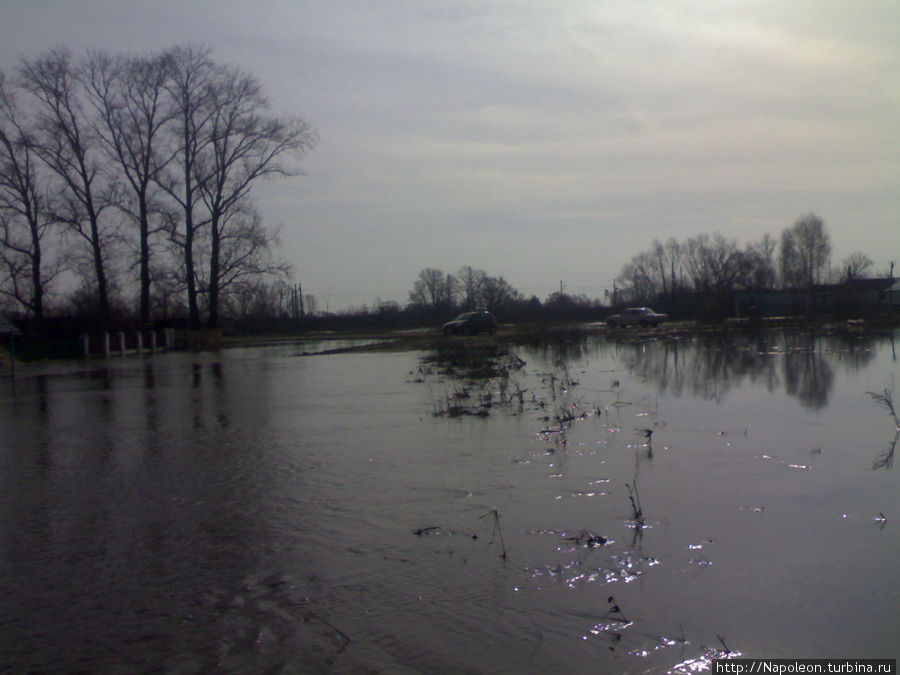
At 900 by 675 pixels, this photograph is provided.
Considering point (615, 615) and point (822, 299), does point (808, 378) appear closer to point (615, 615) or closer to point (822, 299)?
point (615, 615)

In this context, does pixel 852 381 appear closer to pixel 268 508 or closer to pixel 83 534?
pixel 268 508

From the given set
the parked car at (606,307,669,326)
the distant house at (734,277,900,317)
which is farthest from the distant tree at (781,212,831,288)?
the parked car at (606,307,669,326)

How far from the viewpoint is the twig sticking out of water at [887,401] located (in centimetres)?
1056

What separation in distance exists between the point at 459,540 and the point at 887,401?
281 inches

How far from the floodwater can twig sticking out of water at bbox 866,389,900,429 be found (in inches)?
7.7

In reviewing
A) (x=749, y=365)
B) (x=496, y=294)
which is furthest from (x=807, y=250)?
(x=749, y=365)

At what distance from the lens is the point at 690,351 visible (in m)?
28.4

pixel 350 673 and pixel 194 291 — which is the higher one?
pixel 194 291

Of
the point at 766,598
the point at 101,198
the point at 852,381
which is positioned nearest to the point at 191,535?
the point at 766,598

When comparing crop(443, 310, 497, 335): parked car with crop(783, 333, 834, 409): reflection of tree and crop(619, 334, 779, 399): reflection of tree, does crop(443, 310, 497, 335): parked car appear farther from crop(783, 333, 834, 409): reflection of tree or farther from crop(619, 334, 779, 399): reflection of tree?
crop(783, 333, 834, 409): reflection of tree

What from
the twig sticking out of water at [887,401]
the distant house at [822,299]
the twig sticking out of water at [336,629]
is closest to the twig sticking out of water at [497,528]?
the twig sticking out of water at [336,629]

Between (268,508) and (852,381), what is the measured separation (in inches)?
528

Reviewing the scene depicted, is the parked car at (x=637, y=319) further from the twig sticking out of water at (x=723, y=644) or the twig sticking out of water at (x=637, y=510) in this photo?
the twig sticking out of water at (x=723, y=644)

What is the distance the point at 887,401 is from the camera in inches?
417
